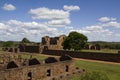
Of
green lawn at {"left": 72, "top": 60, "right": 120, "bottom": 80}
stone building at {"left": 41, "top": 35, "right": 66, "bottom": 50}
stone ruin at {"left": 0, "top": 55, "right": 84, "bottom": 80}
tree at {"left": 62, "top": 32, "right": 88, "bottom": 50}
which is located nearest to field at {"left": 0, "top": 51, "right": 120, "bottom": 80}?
green lawn at {"left": 72, "top": 60, "right": 120, "bottom": 80}

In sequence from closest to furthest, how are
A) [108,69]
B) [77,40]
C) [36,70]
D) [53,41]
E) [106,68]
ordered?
[36,70] < [108,69] < [106,68] < [77,40] < [53,41]

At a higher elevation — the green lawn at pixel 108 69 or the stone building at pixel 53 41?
the stone building at pixel 53 41

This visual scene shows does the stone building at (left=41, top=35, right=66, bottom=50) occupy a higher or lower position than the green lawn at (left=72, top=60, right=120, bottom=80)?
higher

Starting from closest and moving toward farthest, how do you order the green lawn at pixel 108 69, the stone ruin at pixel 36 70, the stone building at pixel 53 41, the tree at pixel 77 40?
1. the stone ruin at pixel 36 70
2. the green lawn at pixel 108 69
3. the tree at pixel 77 40
4. the stone building at pixel 53 41

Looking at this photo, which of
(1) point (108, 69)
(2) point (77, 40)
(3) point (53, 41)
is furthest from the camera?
(3) point (53, 41)

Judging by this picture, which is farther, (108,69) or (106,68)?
(106,68)

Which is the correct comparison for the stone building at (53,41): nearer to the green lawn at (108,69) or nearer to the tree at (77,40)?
the tree at (77,40)

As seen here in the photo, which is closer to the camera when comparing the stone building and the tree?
the tree

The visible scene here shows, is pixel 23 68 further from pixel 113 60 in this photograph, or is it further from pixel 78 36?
pixel 78 36

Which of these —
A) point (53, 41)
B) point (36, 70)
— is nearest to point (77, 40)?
point (53, 41)

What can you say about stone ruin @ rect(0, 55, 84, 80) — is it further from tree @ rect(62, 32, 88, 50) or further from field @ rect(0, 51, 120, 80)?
tree @ rect(62, 32, 88, 50)

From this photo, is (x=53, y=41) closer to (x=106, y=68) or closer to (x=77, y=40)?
(x=77, y=40)

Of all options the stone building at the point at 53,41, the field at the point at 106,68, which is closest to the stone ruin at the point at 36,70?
the field at the point at 106,68

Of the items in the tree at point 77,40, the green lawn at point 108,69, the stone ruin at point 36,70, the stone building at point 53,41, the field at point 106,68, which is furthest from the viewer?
the stone building at point 53,41
